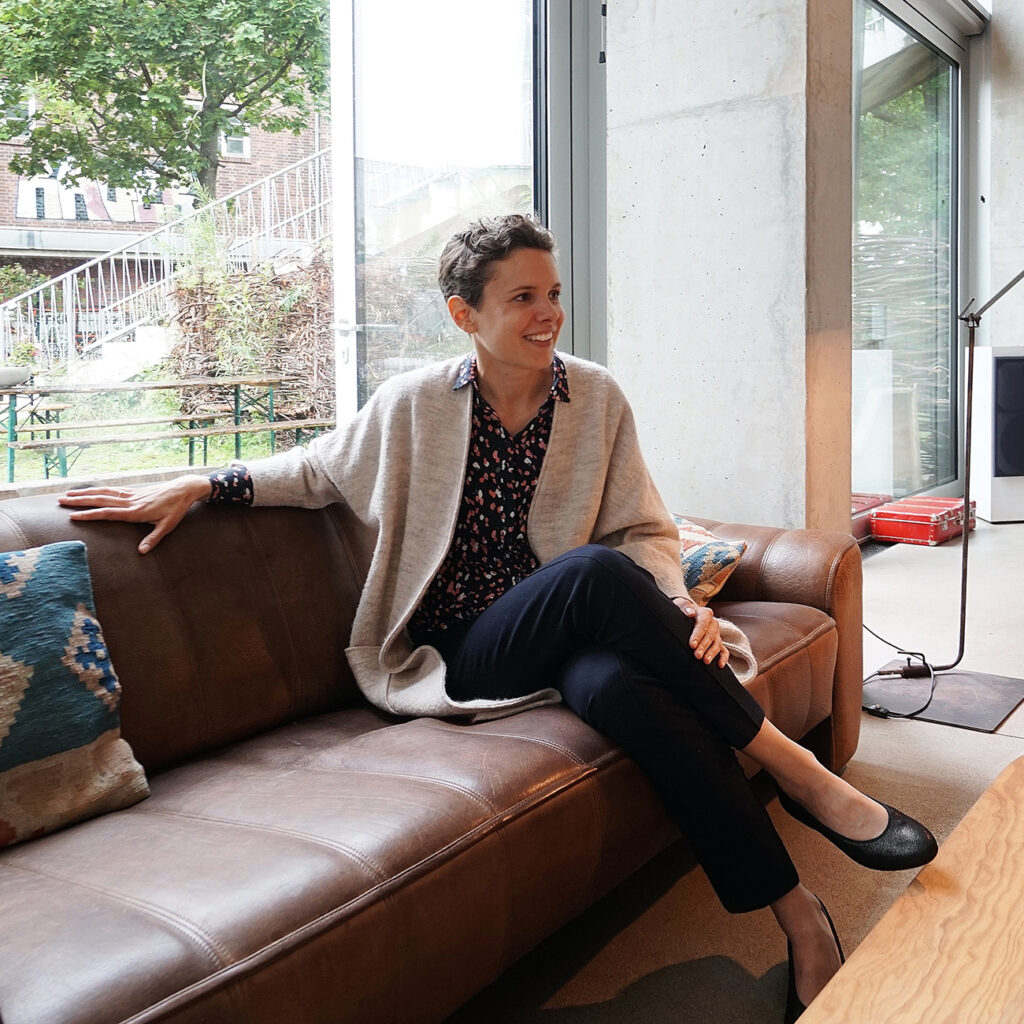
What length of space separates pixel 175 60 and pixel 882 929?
2.40m

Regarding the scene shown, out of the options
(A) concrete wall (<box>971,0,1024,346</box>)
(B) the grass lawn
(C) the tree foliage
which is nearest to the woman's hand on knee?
(B) the grass lawn

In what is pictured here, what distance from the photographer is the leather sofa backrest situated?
1.82 metres

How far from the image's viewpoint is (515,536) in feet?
7.19

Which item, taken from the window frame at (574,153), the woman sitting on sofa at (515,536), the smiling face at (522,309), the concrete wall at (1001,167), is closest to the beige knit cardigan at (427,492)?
the woman sitting on sofa at (515,536)

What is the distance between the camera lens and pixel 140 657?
1.82 metres

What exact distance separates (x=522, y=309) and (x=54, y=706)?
3.53ft

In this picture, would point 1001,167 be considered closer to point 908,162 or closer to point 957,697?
point 908,162

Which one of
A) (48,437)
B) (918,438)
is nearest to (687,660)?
(48,437)

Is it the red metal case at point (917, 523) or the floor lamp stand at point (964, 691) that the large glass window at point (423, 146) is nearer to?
the floor lamp stand at point (964, 691)

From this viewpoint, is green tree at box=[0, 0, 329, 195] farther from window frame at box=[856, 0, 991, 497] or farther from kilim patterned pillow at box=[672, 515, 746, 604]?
window frame at box=[856, 0, 991, 497]

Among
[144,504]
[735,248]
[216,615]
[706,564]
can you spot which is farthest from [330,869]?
[735,248]

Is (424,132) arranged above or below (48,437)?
above

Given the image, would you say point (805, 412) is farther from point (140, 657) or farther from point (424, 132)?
point (140, 657)

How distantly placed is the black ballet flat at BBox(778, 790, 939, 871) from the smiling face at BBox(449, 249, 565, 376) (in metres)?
0.99
